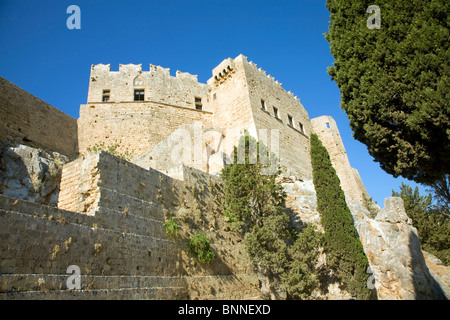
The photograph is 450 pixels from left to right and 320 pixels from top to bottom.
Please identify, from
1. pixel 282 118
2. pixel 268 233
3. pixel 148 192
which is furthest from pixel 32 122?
pixel 282 118

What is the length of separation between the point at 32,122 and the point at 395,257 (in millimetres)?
19076

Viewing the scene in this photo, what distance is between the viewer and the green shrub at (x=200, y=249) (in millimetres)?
11117

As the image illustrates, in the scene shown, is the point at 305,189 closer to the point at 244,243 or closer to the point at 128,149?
the point at 244,243

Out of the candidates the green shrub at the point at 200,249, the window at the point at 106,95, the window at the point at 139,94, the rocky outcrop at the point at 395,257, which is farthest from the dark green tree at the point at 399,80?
the window at the point at 106,95

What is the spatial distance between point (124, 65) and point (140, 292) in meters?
20.6

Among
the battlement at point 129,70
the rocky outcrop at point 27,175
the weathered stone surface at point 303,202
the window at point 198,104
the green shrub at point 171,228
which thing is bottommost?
the green shrub at point 171,228

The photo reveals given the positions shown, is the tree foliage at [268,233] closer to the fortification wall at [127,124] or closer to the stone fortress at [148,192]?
the stone fortress at [148,192]

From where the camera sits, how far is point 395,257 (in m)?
13.8

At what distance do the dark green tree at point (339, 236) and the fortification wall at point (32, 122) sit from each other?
577 inches

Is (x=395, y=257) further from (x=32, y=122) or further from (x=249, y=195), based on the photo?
(x=32, y=122)

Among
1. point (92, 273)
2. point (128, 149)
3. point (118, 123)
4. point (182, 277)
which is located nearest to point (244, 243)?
point (182, 277)

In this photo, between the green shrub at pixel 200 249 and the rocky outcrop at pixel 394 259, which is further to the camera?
the rocky outcrop at pixel 394 259
